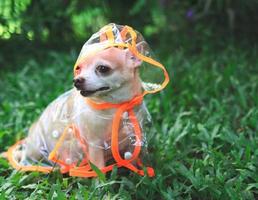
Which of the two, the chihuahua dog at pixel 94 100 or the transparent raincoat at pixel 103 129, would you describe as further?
the transparent raincoat at pixel 103 129

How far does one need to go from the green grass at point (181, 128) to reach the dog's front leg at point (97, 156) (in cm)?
8

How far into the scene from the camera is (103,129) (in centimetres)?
256

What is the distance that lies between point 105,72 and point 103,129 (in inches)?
12.9

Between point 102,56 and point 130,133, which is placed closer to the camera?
point 102,56

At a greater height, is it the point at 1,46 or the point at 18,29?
the point at 18,29

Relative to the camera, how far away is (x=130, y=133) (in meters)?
2.62

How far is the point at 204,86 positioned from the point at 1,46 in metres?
1.94

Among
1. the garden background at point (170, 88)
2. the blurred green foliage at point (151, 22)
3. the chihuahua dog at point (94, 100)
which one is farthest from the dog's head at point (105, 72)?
the blurred green foliage at point (151, 22)

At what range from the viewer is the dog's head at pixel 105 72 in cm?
235

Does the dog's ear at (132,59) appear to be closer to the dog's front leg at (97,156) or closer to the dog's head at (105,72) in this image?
the dog's head at (105,72)

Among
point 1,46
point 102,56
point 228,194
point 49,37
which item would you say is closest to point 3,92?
point 1,46

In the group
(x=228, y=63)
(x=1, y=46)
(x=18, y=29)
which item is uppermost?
(x=18, y=29)

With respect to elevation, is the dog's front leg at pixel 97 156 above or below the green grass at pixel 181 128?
above

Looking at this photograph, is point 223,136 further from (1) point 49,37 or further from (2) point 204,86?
(1) point 49,37
